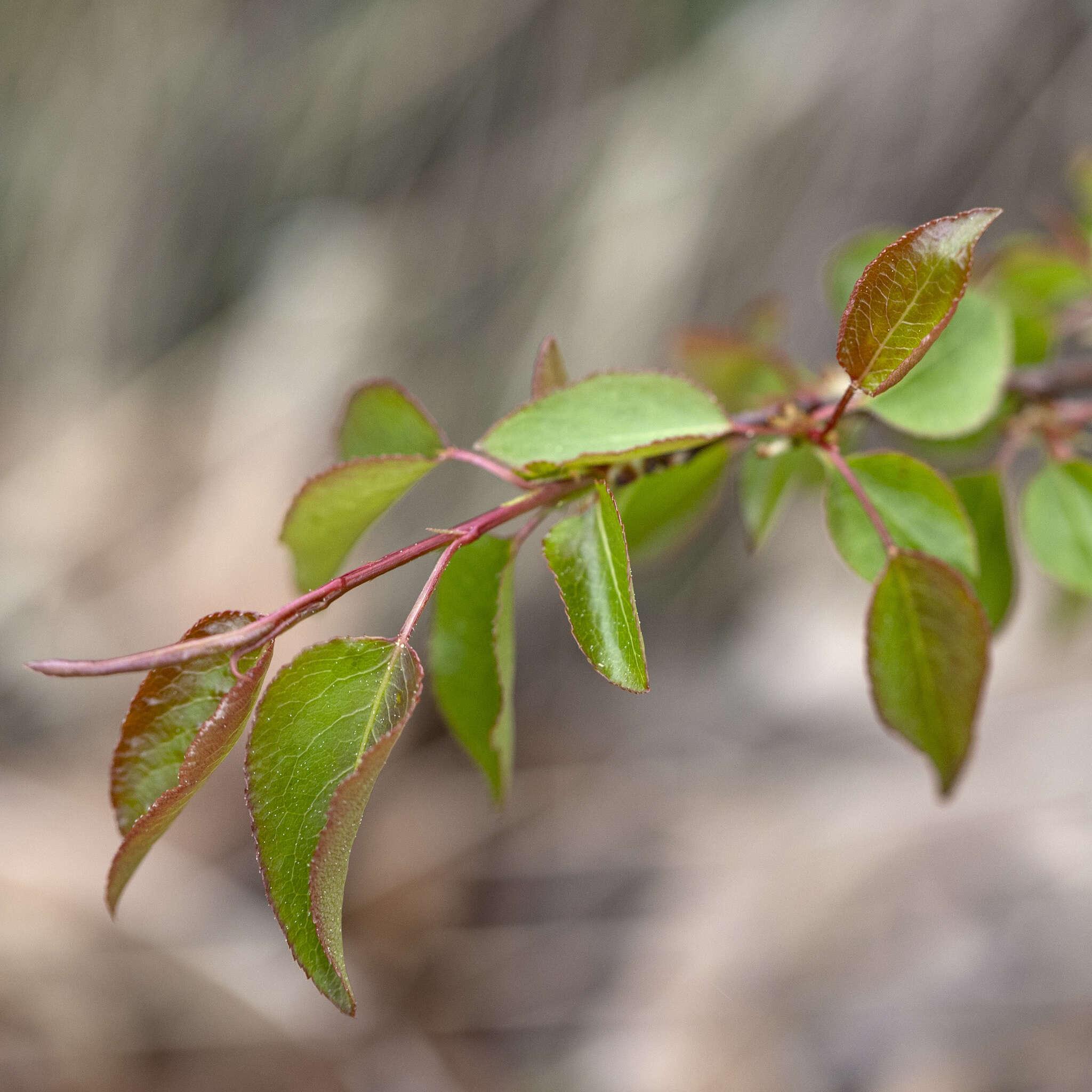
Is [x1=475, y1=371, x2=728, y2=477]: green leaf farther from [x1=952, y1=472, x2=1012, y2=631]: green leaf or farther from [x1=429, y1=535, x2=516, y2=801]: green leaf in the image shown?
[x1=952, y1=472, x2=1012, y2=631]: green leaf

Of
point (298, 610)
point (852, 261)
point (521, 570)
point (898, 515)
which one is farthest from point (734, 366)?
point (521, 570)

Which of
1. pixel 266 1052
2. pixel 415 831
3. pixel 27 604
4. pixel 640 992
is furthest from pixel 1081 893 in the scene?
pixel 27 604

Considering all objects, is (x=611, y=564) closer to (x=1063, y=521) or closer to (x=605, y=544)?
→ (x=605, y=544)

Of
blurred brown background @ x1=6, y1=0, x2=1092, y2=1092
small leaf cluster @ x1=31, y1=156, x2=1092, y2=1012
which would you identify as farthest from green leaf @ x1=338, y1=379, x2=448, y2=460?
blurred brown background @ x1=6, y1=0, x2=1092, y2=1092

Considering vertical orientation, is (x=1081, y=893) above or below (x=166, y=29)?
below

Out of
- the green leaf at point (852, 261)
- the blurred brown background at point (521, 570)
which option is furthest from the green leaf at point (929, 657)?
the blurred brown background at point (521, 570)

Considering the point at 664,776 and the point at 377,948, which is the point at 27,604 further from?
the point at 664,776
